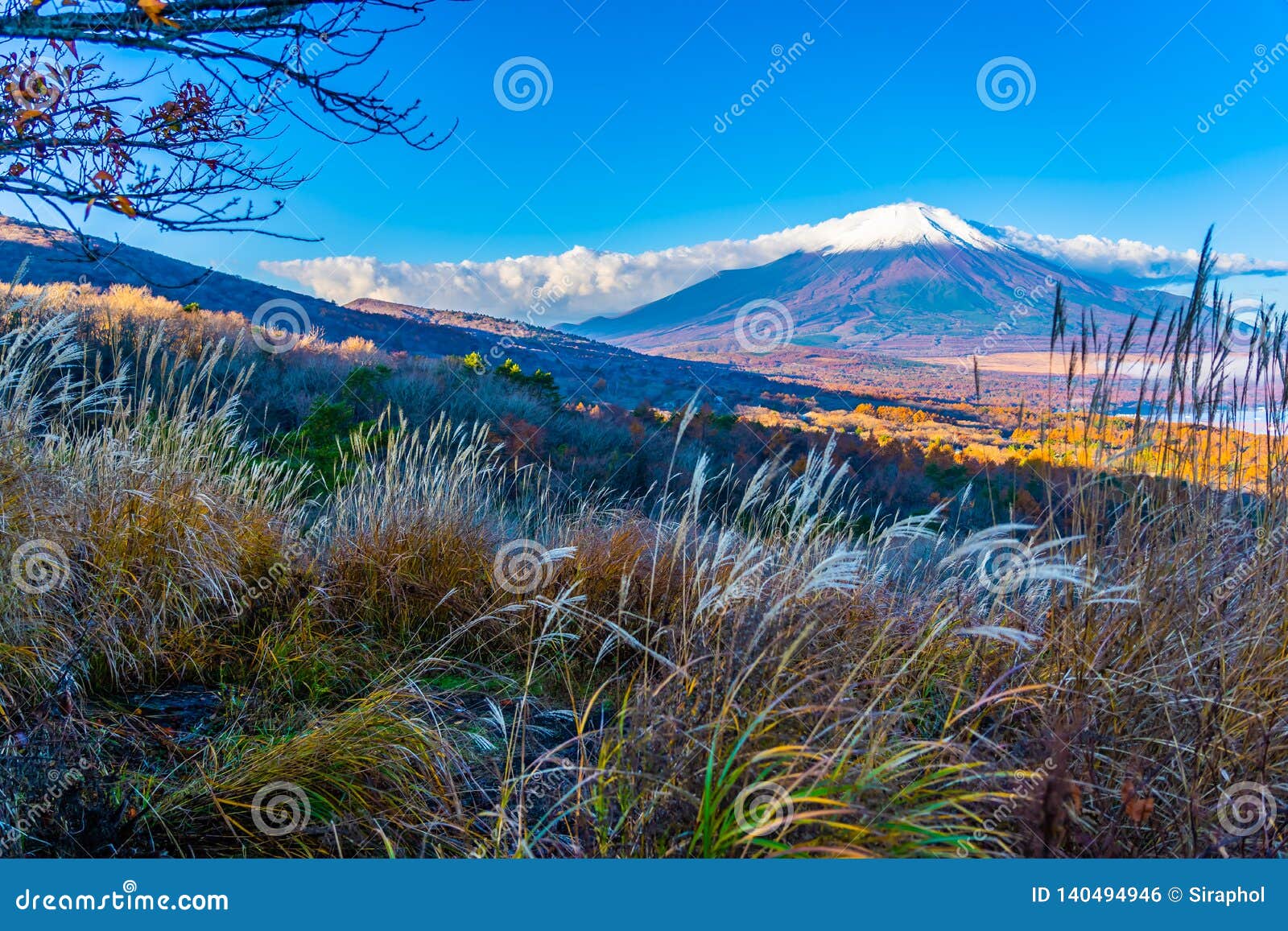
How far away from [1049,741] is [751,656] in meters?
0.83

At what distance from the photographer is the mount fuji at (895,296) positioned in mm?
112812

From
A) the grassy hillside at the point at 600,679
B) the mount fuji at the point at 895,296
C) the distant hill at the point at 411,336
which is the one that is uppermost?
the mount fuji at the point at 895,296

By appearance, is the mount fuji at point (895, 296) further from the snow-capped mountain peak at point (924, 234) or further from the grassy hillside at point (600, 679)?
the grassy hillside at point (600, 679)

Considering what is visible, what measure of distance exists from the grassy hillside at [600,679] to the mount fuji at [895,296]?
291 ft

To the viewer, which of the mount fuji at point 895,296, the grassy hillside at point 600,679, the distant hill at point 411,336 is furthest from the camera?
the mount fuji at point 895,296

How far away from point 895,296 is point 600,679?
149951 millimetres

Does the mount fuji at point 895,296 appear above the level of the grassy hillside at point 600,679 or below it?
above

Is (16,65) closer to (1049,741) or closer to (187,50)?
(187,50)

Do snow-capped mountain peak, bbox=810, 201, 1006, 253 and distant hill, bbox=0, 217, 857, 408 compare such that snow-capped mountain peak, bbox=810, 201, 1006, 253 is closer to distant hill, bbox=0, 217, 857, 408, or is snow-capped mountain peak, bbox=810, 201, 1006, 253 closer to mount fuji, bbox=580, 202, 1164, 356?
mount fuji, bbox=580, 202, 1164, 356

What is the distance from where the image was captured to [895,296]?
463 ft

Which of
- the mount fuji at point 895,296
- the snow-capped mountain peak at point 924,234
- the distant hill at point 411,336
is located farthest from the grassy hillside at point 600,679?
the snow-capped mountain peak at point 924,234

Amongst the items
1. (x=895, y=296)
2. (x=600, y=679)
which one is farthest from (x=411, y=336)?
(x=895, y=296)

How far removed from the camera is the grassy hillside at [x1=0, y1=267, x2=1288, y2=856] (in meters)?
1.87

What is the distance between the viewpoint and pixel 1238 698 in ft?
7.80
